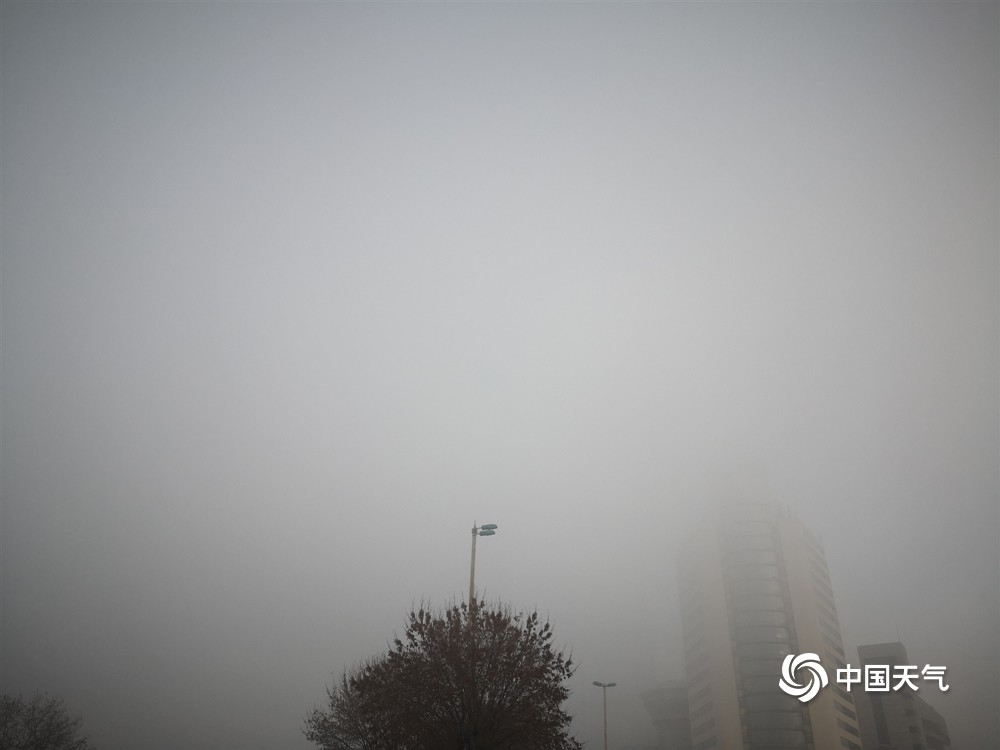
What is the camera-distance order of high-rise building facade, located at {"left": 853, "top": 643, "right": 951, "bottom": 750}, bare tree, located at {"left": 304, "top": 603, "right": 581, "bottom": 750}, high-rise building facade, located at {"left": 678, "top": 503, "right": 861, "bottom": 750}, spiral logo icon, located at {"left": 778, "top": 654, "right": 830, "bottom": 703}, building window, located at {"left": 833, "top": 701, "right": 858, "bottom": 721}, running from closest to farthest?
bare tree, located at {"left": 304, "top": 603, "right": 581, "bottom": 750} → spiral logo icon, located at {"left": 778, "top": 654, "right": 830, "bottom": 703} → high-rise building facade, located at {"left": 678, "top": 503, "right": 861, "bottom": 750} → building window, located at {"left": 833, "top": 701, "right": 858, "bottom": 721} → high-rise building facade, located at {"left": 853, "top": 643, "right": 951, "bottom": 750}

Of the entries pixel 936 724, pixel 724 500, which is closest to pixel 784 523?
pixel 724 500

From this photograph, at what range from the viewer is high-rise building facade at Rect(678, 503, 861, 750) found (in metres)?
139

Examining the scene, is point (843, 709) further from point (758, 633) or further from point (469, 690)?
point (469, 690)

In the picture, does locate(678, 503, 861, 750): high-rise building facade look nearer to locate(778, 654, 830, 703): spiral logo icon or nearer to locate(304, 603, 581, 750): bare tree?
locate(778, 654, 830, 703): spiral logo icon

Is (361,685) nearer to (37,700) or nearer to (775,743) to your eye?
(37,700)

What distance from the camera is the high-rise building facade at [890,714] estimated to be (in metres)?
167

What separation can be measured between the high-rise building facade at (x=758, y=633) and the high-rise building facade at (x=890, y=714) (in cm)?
1588

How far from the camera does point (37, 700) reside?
47.1m

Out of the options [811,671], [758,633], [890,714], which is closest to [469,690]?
[811,671]

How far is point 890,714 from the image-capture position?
6634 inches

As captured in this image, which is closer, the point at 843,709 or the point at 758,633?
the point at 843,709

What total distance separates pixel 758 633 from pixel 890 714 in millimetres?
52619

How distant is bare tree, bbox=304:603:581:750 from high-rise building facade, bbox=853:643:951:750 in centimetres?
17494

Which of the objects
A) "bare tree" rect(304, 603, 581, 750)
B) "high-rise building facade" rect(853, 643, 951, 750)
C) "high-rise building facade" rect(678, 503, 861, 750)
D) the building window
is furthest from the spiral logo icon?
"high-rise building facade" rect(853, 643, 951, 750)
